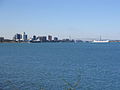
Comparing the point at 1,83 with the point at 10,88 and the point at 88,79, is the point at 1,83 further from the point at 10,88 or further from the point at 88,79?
the point at 88,79

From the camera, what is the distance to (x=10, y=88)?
2069 centimetres

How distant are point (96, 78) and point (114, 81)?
7.33ft

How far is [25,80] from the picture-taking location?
24188 millimetres

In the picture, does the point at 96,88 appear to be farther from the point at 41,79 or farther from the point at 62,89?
the point at 41,79

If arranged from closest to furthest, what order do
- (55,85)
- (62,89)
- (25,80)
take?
1. (62,89)
2. (55,85)
3. (25,80)

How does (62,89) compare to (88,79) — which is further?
(88,79)

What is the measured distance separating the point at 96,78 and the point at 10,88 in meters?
10.1

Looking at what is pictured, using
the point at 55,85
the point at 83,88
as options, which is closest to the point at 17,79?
the point at 55,85

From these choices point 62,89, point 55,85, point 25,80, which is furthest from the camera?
point 25,80

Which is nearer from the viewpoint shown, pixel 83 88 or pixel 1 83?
pixel 83 88

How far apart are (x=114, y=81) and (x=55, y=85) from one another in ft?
22.4

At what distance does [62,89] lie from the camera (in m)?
20.4

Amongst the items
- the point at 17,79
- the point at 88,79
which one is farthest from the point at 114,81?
the point at 17,79

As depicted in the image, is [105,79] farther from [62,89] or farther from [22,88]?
[22,88]
